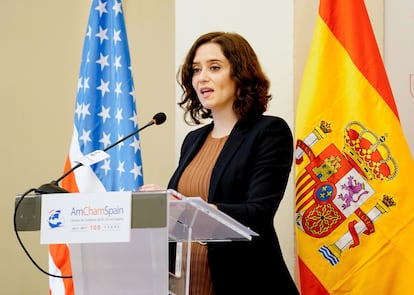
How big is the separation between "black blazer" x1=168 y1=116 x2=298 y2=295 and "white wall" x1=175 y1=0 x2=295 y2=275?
720mm

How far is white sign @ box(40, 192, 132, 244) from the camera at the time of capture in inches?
60.8

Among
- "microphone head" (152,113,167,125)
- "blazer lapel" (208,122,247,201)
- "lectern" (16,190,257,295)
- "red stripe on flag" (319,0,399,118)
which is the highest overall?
"red stripe on flag" (319,0,399,118)

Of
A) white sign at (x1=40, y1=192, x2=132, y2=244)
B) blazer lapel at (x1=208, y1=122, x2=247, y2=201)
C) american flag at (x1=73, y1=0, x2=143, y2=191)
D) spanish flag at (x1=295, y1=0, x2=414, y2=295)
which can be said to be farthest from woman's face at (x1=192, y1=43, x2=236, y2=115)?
white sign at (x1=40, y1=192, x2=132, y2=244)

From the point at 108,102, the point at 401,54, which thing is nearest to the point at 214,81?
the point at 108,102

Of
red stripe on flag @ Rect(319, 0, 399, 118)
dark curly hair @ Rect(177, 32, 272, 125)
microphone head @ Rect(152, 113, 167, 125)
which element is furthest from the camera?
red stripe on flag @ Rect(319, 0, 399, 118)

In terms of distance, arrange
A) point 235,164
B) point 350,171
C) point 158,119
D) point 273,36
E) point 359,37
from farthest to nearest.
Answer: point 273,36 → point 359,37 → point 350,171 → point 235,164 → point 158,119

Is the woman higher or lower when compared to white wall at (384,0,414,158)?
lower

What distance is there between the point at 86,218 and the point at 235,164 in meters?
0.78

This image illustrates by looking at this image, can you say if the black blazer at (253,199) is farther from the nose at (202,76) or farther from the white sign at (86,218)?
the white sign at (86,218)

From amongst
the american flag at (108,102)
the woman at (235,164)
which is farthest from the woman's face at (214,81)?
the american flag at (108,102)

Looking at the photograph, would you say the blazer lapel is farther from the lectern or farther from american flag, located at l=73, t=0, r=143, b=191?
american flag, located at l=73, t=0, r=143, b=191

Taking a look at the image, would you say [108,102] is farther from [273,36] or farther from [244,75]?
[244,75]

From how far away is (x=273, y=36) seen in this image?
3100mm

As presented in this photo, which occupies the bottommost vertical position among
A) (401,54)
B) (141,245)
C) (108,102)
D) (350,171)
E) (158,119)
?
(141,245)
